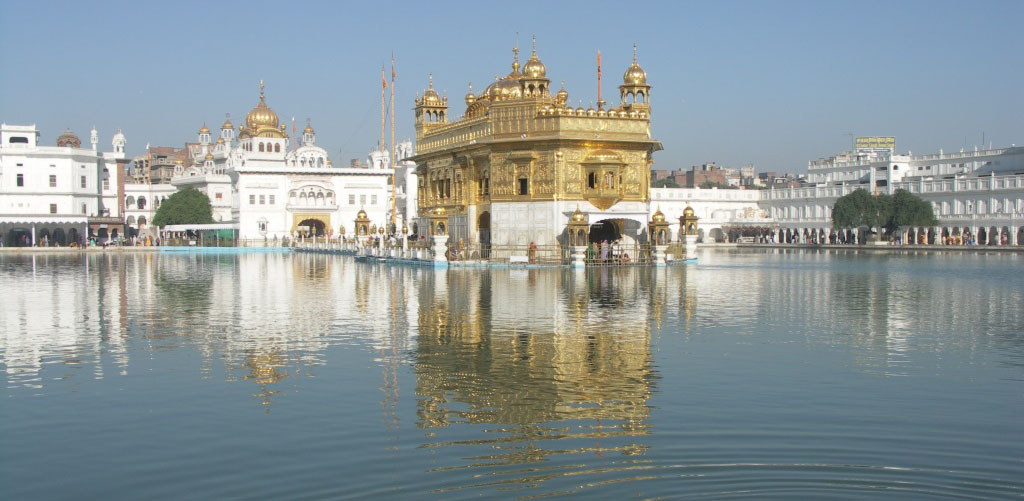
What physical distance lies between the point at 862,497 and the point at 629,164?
3371cm

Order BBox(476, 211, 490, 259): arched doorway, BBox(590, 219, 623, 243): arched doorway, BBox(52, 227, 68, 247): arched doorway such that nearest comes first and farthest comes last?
BBox(590, 219, 623, 243): arched doorway, BBox(476, 211, 490, 259): arched doorway, BBox(52, 227, 68, 247): arched doorway

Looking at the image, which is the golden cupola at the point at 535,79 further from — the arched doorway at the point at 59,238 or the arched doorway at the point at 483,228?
the arched doorway at the point at 59,238

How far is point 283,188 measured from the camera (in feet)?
241

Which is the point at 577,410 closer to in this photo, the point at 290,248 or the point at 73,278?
the point at 73,278

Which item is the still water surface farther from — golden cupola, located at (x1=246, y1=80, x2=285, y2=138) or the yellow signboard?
the yellow signboard

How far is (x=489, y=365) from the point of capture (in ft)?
42.3

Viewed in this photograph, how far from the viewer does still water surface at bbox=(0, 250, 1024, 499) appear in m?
7.89

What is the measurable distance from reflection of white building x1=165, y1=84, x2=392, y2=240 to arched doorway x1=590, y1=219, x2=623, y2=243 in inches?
1279

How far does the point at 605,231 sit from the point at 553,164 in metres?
5.36

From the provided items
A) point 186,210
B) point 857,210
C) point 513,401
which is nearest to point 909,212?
point 857,210

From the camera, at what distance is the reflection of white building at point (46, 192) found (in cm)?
7225

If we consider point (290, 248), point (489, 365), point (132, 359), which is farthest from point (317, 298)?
point (290, 248)

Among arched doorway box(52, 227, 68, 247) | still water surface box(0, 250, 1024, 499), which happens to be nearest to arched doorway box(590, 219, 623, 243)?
still water surface box(0, 250, 1024, 499)

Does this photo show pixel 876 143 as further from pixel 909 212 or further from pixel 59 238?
pixel 59 238
